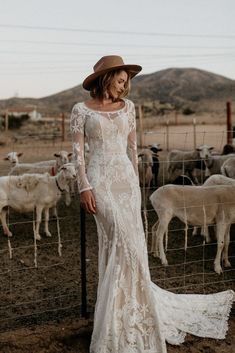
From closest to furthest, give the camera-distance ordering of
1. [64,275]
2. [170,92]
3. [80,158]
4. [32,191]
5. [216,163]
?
[80,158] < [64,275] < [32,191] < [216,163] < [170,92]

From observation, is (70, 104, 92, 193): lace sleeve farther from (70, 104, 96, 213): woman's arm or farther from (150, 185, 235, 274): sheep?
(150, 185, 235, 274): sheep

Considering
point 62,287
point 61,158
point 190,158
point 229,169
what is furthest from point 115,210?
point 190,158

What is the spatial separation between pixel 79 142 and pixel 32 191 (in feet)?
17.2

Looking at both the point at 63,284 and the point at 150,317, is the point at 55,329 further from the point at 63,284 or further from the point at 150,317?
the point at 63,284

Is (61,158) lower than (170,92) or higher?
lower

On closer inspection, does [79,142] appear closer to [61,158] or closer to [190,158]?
[61,158]

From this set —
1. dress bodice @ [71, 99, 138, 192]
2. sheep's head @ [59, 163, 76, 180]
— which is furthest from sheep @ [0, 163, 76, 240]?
dress bodice @ [71, 99, 138, 192]

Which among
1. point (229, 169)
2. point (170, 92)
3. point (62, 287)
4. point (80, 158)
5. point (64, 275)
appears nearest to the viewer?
point (80, 158)

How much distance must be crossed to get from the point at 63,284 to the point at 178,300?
205 centimetres

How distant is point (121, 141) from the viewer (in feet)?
11.8

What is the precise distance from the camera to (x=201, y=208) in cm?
663

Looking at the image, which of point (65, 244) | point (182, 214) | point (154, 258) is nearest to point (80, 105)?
point (182, 214)

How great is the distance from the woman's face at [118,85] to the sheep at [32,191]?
503 centimetres

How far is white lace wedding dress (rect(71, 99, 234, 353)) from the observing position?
3.53m
